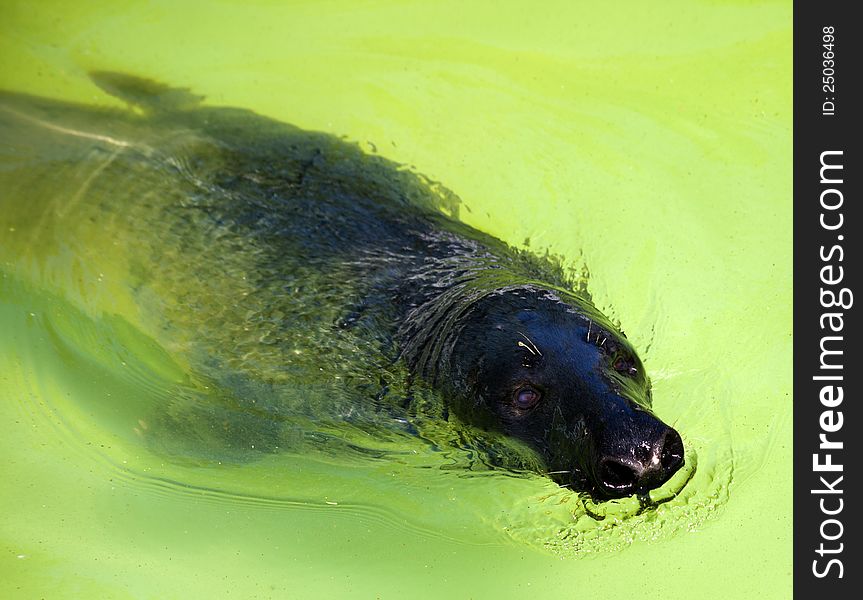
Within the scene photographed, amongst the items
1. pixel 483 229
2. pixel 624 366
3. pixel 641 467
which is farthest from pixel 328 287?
pixel 641 467

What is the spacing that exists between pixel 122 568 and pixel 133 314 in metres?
1.52

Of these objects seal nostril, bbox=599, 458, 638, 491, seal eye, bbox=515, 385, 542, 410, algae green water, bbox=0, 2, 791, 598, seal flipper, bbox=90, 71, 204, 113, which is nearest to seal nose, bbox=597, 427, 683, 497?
seal nostril, bbox=599, 458, 638, 491

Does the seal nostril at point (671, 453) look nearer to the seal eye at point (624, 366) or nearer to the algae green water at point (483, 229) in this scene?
the seal eye at point (624, 366)

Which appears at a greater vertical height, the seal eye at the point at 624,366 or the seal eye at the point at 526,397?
the seal eye at the point at 624,366

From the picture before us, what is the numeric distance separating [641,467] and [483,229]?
2561 millimetres

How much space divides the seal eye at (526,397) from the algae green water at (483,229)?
0.67m

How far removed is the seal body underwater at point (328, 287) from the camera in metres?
4.31

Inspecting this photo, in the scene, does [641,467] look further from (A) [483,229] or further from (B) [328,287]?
(A) [483,229]

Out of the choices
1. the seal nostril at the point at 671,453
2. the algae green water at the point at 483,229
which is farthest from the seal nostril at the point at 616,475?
the algae green water at the point at 483,229

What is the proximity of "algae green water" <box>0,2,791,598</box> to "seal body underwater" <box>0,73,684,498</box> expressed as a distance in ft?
0.73

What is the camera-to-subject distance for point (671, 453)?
375 cm

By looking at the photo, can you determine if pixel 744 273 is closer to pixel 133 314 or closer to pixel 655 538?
pixel 655 538

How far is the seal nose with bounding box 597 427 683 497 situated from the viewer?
3.69m
